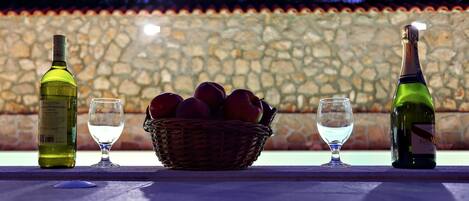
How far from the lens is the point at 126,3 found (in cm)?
923

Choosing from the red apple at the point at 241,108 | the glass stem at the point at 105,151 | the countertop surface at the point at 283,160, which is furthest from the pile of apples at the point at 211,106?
the countertop surface at the point at 283,160

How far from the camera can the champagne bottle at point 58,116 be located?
1.46 metres

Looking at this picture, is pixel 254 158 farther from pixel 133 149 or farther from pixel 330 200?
pixel 133 149

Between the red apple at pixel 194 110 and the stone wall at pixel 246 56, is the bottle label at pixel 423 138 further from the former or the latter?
the stone wall at pixel 246 56

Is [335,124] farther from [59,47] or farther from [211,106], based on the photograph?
[59,47]

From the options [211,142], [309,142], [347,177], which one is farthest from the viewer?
[309,142]

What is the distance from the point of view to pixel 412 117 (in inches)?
62.2

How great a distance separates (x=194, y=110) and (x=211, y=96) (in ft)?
0.24

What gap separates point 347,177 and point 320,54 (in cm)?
649

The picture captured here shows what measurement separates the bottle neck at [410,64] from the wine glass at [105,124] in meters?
0.72

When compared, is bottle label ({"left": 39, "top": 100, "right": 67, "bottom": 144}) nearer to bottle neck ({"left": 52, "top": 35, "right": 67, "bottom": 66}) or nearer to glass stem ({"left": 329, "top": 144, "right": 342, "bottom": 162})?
bottle neck ({"left": 52, "top": 35, "right": 67, "bottom": 66})

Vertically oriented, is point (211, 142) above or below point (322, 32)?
below

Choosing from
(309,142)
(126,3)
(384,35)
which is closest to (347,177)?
(309,142)

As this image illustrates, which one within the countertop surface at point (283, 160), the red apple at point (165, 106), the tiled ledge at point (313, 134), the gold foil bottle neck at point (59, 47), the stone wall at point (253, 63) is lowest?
the countertop surface at point (283, 160)
